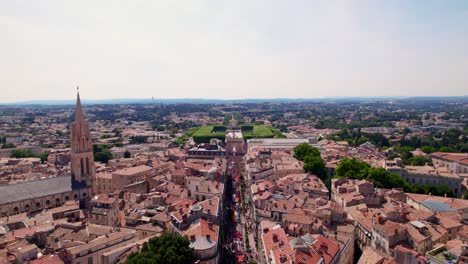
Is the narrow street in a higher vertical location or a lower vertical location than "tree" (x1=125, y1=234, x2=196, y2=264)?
lower

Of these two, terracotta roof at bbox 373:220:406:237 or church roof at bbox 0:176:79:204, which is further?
church roof at bbox 0:176:79:204

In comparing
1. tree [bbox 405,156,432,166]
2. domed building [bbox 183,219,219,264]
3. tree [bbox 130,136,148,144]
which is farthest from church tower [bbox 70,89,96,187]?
tree [bbox 130,136,148,144]

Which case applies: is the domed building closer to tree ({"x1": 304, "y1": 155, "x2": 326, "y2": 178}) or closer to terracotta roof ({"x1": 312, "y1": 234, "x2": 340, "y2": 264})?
terracotta roof ({"x1": 312, "y1": 234, "x2": 340, "y2": 264})

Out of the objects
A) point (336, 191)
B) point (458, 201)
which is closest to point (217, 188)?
point (336, 191)

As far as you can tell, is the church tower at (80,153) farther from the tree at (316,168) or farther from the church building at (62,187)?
the tree at (316,168)

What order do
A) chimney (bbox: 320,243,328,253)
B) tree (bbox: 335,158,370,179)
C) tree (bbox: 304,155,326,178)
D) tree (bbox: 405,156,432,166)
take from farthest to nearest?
tree (bbox: 405,156,432,166) < tree (bbox: 304,155,326,178) < tree (bbox: 335,158,370,179) < chimney (bbox: 320,243,328,253)

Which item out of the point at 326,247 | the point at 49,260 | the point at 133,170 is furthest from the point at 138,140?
the point at 326,247

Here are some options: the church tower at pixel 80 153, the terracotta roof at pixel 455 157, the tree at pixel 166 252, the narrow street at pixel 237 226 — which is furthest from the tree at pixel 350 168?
the church tower at pixel 80 153
